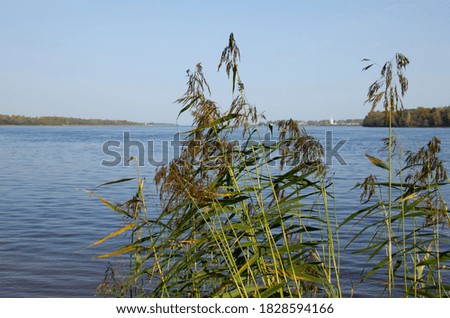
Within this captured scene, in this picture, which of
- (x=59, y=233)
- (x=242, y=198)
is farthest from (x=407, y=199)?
(x=59, y=233)

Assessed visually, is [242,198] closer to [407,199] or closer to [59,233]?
[407,199]

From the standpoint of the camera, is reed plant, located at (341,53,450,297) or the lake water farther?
the lake water

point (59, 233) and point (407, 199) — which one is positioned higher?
point (407, 199)

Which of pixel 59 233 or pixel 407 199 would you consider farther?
pixel 59 233

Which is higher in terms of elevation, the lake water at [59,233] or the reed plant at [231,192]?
the reed plant at [231,192]

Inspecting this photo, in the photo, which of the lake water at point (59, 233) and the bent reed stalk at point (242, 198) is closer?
the bent reed stalk at point (242, 198)

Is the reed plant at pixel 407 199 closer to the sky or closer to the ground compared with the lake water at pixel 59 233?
closer to the sky

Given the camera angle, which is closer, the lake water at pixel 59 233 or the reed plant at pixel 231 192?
the reed plant at pixel 231 192

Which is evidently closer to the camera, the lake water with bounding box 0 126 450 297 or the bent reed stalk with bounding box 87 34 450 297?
the bent reed stalk with bounding box 87 34 450 297

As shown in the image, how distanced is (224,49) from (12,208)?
12.5 metres

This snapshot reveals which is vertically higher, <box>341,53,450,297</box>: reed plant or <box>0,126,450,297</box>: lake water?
<box>341,53,450,297</box>: reed plant

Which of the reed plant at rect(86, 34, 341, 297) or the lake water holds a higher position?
the reed plant at rect(86, 34, 341, 297)

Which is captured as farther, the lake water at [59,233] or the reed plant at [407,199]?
the lake water at [59,233]

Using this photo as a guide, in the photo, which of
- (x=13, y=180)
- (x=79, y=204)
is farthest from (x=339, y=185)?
(x=13, y=180)
